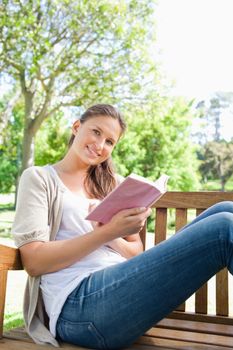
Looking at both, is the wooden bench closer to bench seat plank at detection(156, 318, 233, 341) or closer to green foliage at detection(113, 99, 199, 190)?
bench seat plank at detection(156, 318, 233, 341)

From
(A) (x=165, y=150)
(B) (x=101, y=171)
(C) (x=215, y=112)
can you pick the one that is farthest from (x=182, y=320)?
(C) (x=215, y=112)

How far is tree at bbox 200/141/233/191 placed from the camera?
32.6m

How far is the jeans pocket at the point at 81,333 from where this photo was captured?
5.82ft

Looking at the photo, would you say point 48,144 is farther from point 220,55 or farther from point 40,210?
point 40,210

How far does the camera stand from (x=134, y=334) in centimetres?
179

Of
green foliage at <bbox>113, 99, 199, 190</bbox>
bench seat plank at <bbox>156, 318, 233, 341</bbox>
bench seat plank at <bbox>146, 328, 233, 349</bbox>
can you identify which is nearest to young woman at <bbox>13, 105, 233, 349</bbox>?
bench seat plank at <bbox>146, 328, 233, 349</bbox>

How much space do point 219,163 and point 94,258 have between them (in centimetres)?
3189

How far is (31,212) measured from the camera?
192cm

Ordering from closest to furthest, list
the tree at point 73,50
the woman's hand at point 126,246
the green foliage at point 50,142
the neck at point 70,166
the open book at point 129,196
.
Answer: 1. the open book at point 129,196
2. the woman's hand at point 126,246
3. the neck at point 70,166
4. the tree at point 73,50
5. the green foliage at point 50,142

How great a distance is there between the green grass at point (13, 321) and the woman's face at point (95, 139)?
2587 millimetres

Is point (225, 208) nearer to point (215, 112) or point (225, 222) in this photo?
point (225, 222)

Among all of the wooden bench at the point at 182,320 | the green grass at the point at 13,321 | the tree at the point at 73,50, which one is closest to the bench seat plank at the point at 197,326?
the wooden bench at the point at 182,320

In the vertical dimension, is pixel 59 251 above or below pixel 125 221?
below

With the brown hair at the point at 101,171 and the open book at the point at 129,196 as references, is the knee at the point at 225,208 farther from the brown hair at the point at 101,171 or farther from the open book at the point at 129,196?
the brown hair at the point at 101,171
